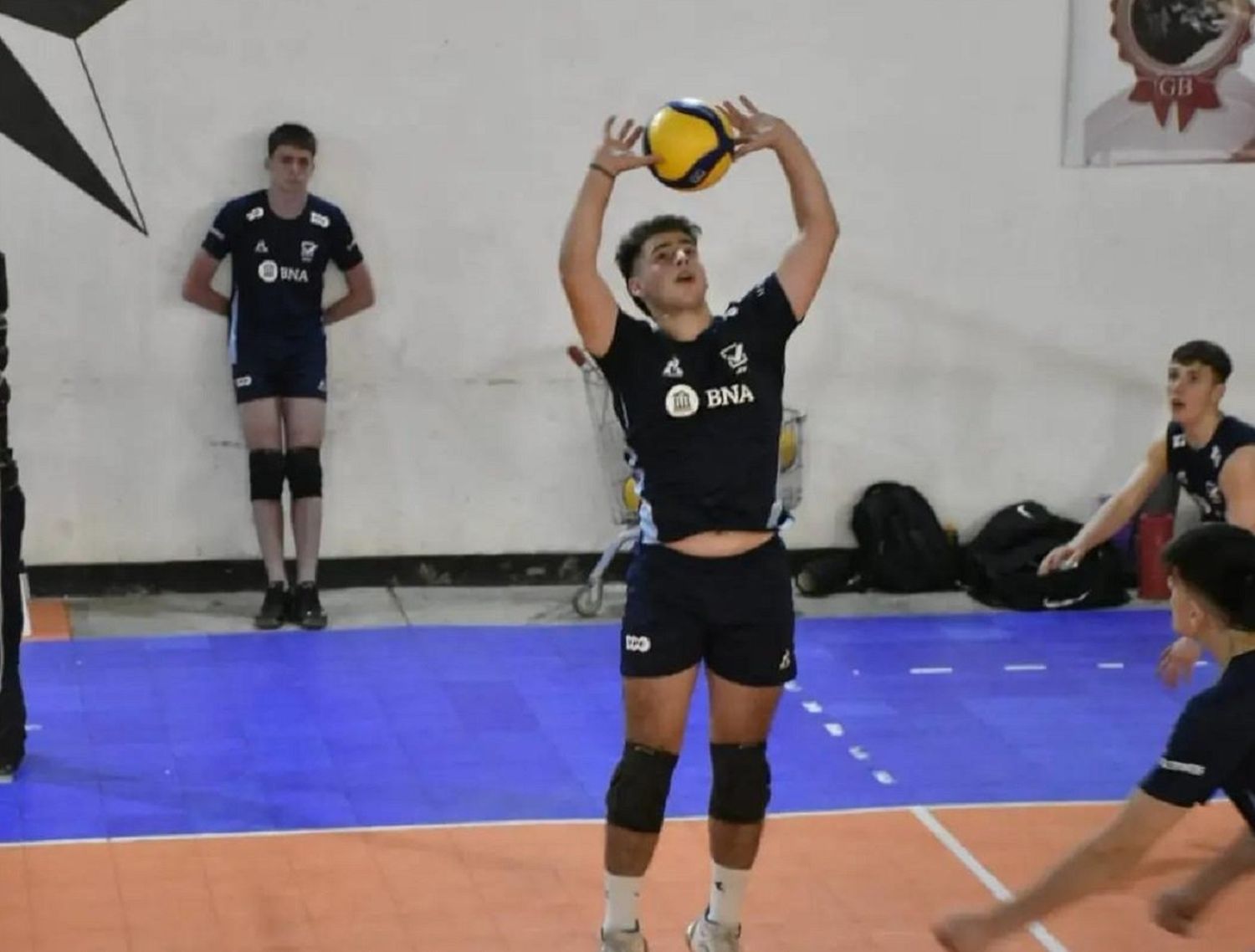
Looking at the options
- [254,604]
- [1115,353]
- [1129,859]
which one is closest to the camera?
[1129,859]

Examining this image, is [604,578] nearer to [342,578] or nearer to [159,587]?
[342,578]

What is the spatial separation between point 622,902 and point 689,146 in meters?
2.01

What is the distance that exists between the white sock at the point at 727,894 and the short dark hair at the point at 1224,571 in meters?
1.97

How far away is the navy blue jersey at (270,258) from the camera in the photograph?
31.0 ft

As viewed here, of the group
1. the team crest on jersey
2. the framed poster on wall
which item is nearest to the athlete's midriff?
the team crest on jersey

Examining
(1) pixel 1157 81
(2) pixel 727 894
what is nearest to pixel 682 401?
(2) pixel 727 894

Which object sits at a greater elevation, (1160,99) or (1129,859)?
(1160,99)

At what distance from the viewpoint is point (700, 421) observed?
17.1 ft

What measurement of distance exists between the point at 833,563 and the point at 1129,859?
6629 millimetres

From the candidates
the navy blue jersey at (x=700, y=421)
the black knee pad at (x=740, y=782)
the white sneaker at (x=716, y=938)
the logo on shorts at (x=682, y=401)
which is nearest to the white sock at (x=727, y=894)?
the white sneaker at (x=716, y=938)

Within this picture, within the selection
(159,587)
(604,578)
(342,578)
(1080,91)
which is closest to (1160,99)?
(1080,91)

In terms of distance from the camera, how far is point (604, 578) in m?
10.3

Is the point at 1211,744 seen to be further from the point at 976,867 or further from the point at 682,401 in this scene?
the point at 976,867

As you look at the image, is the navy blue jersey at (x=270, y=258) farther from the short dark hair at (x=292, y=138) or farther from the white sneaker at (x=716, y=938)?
the white sneaker at (x=716, y=938)
